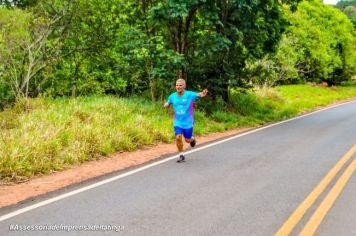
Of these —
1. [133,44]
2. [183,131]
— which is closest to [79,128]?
[183,131]

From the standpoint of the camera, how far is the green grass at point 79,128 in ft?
31.2

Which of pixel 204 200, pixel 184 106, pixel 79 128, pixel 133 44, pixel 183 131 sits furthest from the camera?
pixel 133 44

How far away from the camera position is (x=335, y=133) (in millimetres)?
15766

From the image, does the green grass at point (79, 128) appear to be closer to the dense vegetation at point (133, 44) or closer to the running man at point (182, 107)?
the dense vegetation at point (133, 44)

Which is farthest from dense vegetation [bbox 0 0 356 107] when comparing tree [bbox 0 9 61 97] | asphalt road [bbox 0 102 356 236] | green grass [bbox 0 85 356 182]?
asphalt road [bbox 0 102 356 236]

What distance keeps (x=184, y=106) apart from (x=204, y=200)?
355 cm

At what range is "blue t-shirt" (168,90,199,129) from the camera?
408 inches

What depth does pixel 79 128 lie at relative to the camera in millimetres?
11945

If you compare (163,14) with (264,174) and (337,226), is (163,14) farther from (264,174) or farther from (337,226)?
(337,226)

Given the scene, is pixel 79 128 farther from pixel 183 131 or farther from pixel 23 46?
pixel 23 46

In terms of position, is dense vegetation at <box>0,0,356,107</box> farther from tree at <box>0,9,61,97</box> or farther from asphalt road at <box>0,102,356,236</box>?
asphalt road at <box>0,102,356,236</box>

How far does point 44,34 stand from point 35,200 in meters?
13.6

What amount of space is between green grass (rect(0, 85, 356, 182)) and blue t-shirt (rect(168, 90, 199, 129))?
6.67ft

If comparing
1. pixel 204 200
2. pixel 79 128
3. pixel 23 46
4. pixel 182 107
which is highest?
pixel 23 46
